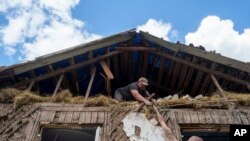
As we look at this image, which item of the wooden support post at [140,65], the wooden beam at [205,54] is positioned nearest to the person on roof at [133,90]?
the wooden beam at [205,54]

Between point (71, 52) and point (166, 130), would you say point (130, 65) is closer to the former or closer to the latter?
point (71, 52)

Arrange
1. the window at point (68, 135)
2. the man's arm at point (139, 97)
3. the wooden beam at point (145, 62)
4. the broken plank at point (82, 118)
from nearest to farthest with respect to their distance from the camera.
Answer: the broken plank at point (82, 118), the man's arm at point (139, 97), the window at point (68, 135), the wooden beam at point (145, 62)

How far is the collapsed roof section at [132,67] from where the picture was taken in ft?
33.3

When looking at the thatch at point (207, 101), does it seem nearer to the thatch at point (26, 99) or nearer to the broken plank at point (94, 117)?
the broken plank at point (94, 117)

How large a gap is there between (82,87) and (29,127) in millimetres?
3725

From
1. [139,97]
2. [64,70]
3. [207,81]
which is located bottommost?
[139,97]

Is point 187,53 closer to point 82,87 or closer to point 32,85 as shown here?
point 82,87

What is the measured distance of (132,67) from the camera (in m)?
12.4

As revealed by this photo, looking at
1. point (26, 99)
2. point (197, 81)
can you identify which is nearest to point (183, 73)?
point (197, 81)

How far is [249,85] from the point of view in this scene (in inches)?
409

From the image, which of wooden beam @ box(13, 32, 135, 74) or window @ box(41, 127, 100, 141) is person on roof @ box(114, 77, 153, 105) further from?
window @ box(41, 127, 100, 141)

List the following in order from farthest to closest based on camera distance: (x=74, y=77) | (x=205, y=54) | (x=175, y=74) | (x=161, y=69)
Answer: (x=161, y=69)
(x=175, y=74)
(x=74, y=77)
(x=205, y=54)

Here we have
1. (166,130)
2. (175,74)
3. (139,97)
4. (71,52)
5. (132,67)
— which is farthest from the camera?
(132,67)

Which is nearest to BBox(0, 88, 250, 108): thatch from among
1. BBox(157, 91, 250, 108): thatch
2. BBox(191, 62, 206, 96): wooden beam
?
BBox(157, 91, 250, 108): thatch
